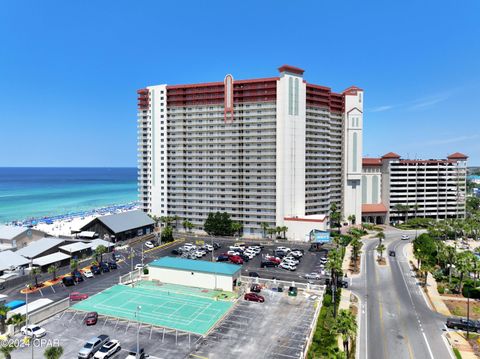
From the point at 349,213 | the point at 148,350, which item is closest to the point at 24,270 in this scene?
the point at 148,350

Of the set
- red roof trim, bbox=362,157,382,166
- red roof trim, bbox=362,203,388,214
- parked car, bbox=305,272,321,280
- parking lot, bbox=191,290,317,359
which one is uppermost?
red roof trim, bbox=362,157,382,166

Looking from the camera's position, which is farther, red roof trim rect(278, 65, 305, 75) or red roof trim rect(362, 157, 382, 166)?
red roof trim rect(362, 157, 382, 166)

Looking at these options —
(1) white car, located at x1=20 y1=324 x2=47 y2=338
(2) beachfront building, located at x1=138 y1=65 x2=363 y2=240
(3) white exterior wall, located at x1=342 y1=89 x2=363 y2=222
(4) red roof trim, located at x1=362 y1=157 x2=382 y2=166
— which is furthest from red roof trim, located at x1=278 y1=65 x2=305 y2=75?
(1) white car, located at x1=20 y1=324 x2=47 y2=338

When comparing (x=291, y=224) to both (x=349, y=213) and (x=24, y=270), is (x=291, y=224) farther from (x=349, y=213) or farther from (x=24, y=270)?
(x=24, y=270)

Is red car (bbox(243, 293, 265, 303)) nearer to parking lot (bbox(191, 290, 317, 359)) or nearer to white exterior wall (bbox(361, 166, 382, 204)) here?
parking lot (bbox(191, 290, 317, 359))

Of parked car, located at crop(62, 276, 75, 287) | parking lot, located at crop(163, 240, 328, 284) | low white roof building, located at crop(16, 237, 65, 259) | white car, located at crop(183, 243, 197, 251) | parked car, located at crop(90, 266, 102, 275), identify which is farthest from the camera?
white car, located at crop(183, 243, 197, 251)

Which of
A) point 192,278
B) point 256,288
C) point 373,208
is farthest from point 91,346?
point 373,208
